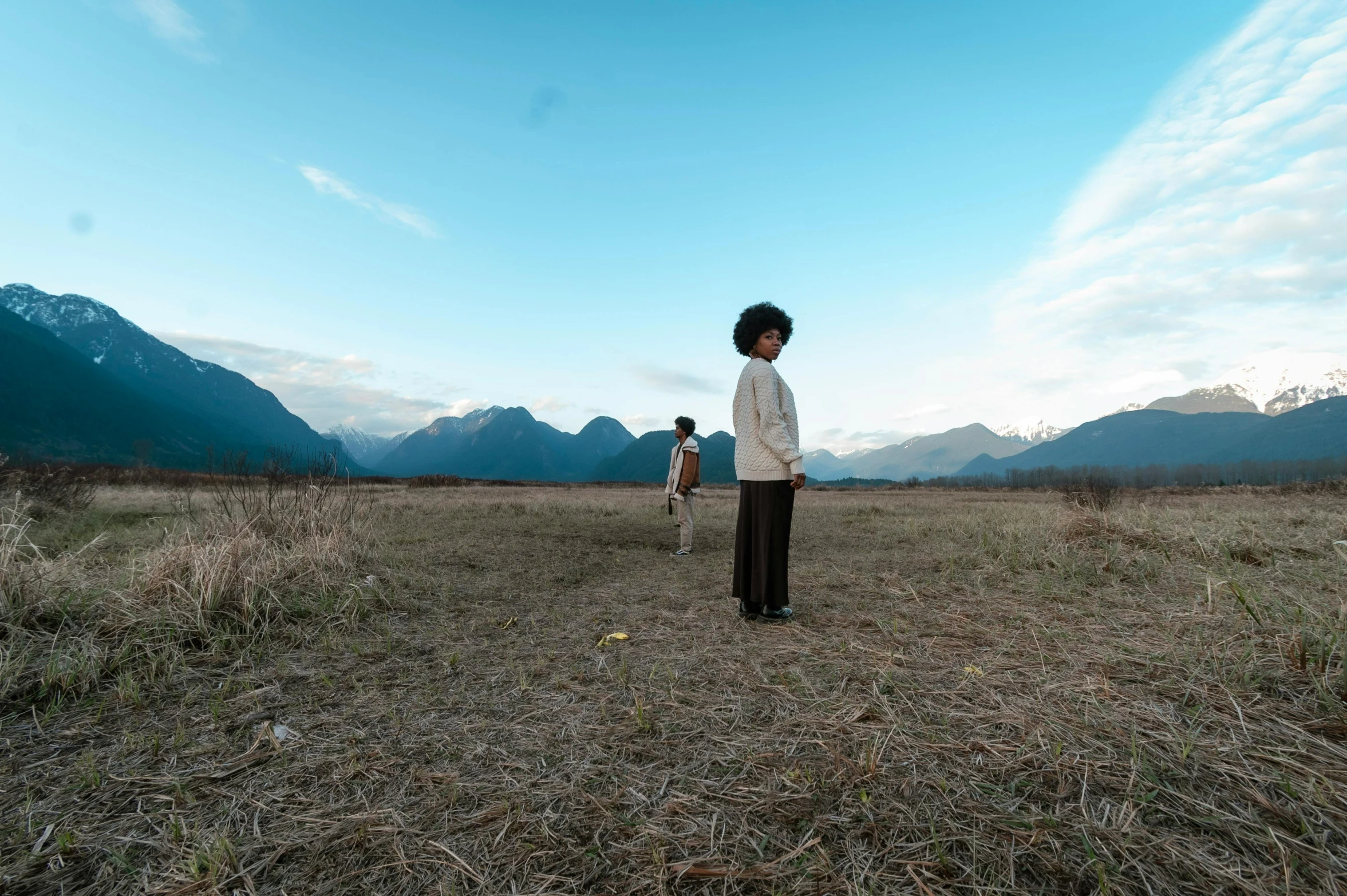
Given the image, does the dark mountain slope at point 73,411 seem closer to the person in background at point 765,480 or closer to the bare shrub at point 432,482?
the bare shrub at point 432,482

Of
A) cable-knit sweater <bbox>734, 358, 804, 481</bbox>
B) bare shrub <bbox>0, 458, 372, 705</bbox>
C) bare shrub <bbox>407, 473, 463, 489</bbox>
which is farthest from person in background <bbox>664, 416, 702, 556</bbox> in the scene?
bare shrub <bbox>407, 473, 463, 489</bbox>

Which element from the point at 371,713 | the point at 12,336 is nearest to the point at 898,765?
the point at 371,713

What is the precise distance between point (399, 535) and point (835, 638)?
8.25 m

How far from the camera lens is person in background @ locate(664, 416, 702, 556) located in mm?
9180

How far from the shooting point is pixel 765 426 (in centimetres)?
494

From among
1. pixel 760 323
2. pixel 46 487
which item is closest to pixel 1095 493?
pixel 760 323

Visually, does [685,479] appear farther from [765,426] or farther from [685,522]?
[765,426]

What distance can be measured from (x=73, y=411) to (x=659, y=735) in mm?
207150

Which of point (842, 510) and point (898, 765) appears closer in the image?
point (898, 765)

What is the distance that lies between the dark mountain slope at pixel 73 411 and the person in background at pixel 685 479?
14796 centimetres

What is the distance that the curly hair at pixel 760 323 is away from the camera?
534 cm

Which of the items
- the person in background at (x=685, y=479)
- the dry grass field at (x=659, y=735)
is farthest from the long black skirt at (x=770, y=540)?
the person in background at (x=685, y=479)

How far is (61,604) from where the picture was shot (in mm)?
4082

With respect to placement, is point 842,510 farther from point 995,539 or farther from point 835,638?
point 835,638
